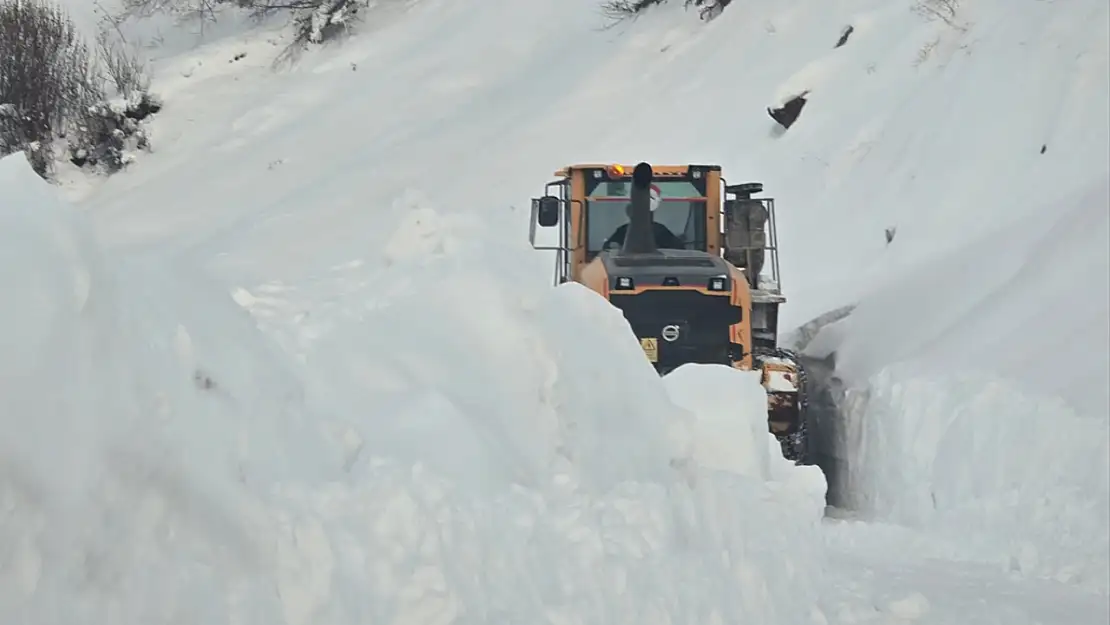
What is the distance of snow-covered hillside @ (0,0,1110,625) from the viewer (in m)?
2.57

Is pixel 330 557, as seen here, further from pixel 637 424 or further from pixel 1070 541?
pixel 1070 541

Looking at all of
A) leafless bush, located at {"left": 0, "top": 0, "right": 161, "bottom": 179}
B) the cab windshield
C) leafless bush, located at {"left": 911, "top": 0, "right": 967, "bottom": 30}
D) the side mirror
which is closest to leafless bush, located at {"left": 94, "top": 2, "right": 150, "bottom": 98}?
leafless bush, located at {"left": 0, "top": 0, "right": 161, "bottom": 179}

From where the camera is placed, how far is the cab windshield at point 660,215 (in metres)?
9.91

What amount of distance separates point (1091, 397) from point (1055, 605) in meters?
2.57

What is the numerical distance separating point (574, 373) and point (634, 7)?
19.5 meters

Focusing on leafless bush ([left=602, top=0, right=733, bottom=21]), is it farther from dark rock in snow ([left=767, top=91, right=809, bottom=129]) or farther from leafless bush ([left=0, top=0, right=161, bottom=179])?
leafless bush ([left=0, top=0, right=161, bottom=179])

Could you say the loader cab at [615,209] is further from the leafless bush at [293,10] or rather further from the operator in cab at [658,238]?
the leafless bush at [293,10]

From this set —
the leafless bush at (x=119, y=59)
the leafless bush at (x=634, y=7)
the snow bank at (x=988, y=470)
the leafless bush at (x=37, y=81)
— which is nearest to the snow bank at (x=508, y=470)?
the snow bank at (x=988, y=470)

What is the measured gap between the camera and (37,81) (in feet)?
67.1

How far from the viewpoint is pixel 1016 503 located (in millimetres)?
8336

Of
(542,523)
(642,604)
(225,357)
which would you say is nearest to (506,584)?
(542,523)

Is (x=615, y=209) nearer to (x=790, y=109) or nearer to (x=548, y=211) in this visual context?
(x=548, y=211)

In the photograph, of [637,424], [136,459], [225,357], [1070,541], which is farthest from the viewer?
[1070,541]

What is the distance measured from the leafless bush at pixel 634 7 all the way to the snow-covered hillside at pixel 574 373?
4.95 ft
